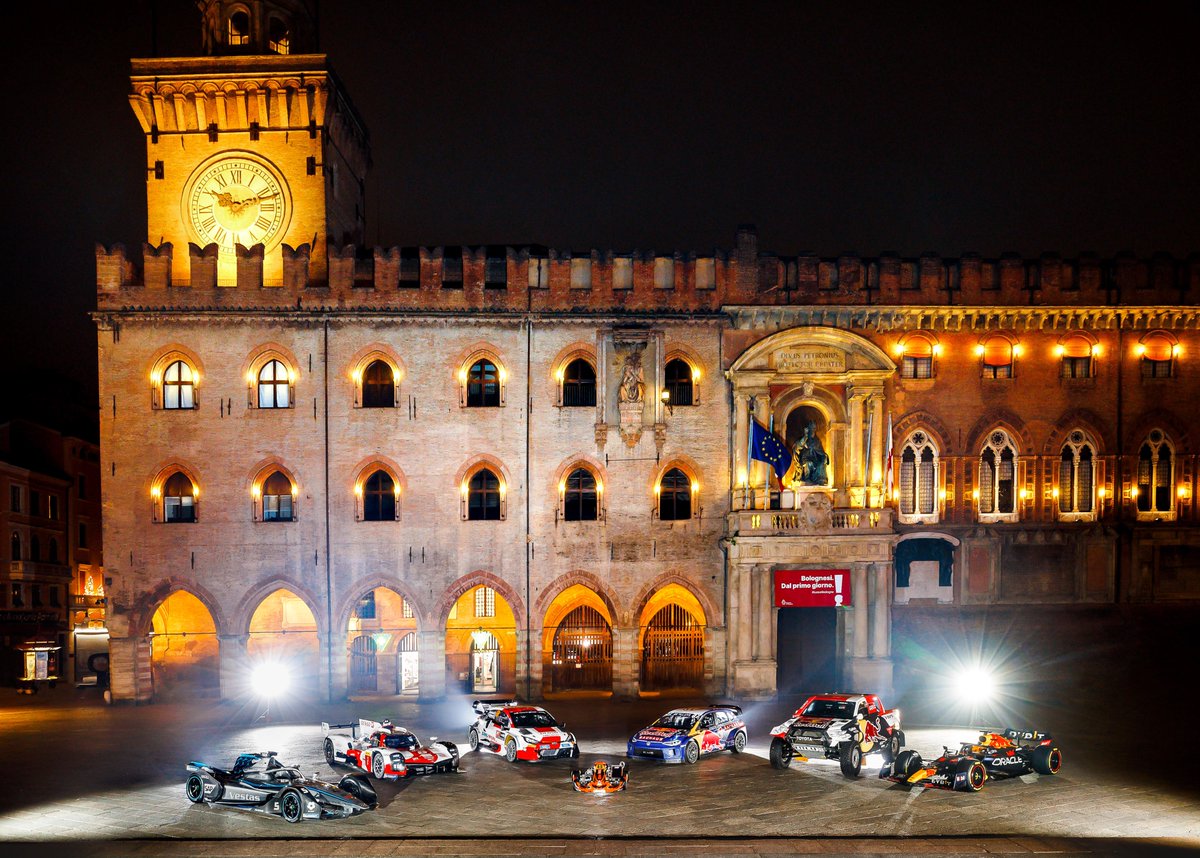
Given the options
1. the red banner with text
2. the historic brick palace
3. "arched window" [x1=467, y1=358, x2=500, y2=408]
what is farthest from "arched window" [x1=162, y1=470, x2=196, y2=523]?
the red banner with text

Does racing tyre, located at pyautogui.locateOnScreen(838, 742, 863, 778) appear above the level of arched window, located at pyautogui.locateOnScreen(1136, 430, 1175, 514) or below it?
below

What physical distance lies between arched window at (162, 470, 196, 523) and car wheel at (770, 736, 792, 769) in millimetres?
22598

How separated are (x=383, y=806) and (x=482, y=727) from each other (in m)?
6.05

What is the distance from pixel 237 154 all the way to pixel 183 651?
1871cm

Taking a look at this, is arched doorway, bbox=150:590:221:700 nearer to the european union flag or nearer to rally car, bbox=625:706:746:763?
rally car, bbox=625:706:746:763

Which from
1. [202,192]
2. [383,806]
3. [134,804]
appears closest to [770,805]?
[383,806]

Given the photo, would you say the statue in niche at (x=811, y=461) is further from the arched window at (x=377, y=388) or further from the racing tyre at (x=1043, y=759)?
the arched window at (x=377, y=388)

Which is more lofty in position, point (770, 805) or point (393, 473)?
point (393, 473)

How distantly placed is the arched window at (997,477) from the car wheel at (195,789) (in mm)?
28217

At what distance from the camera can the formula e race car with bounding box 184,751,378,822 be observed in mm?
22969

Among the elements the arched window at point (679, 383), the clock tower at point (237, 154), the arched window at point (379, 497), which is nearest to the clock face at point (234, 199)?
the clock tower at point (237, 154)

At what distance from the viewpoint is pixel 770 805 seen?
24047 millimetres

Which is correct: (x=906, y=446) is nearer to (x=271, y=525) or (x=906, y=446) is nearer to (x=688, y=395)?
(x=688, y=395)

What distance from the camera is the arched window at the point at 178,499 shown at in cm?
3891
